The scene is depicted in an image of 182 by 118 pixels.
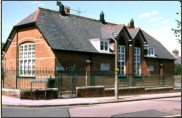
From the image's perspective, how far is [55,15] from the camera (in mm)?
A: 28328

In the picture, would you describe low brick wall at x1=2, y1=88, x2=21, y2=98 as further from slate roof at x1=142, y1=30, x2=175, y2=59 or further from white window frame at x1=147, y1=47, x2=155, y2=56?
slate roof at x1=142, y1=30, x2=175, y2=59

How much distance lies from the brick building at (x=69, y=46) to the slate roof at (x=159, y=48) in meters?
2.25

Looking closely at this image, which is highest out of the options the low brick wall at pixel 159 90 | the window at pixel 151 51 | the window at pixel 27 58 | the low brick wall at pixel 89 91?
the window at pixel 151 51

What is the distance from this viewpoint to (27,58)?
26.2 metres

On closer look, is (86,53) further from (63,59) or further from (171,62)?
(171,62)

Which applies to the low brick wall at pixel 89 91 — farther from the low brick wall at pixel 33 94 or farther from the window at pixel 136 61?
the window at pixel 136 61

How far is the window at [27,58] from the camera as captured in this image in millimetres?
25719

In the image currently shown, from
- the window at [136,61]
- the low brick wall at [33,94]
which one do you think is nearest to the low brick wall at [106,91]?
the low brick wall at [33,94]

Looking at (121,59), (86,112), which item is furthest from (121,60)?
(86,112)

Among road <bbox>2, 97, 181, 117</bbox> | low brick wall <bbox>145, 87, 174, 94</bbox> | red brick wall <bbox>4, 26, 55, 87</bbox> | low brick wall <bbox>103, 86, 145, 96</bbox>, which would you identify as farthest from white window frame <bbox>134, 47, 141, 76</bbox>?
road <bbox>2, 97, 181, 117</bbox>

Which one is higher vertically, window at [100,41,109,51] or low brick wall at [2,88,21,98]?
window at [100,41,109,51]

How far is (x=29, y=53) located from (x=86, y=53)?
19.3 ft

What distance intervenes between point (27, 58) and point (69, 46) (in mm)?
4907

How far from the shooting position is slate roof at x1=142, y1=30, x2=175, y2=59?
3581cm
